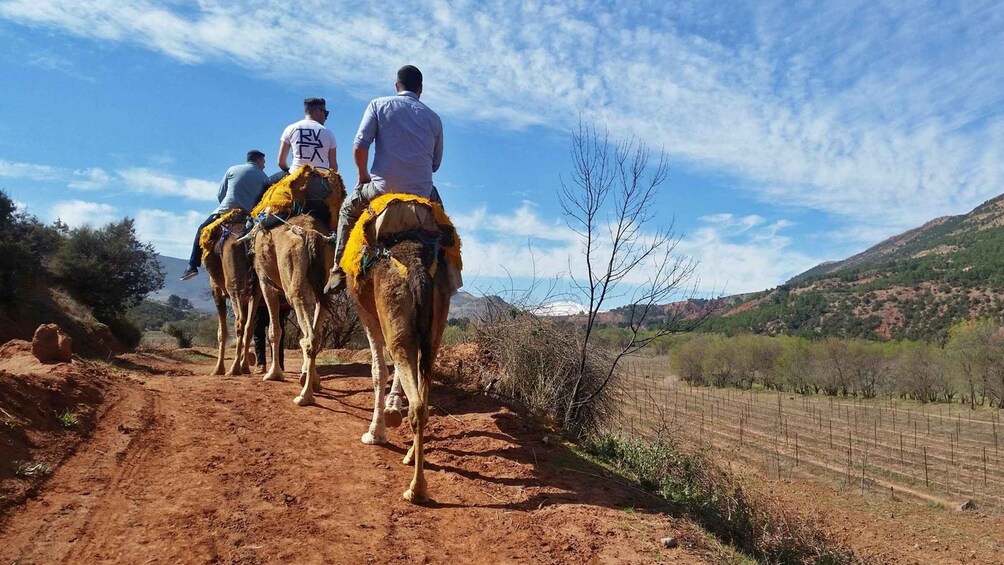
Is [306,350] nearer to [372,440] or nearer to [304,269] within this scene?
[304,269]

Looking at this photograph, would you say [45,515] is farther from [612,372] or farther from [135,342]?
[135,342]

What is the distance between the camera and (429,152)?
578 cm

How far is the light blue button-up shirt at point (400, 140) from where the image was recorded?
5551 millimetres

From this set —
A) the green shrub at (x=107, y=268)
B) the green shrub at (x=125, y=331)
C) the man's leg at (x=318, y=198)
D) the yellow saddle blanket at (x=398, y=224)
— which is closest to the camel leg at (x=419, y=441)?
the yellow saddle blanket at (x=398, y=224)

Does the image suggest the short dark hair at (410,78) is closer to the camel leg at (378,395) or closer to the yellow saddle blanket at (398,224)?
the yellow saddle blanket at (398,224)

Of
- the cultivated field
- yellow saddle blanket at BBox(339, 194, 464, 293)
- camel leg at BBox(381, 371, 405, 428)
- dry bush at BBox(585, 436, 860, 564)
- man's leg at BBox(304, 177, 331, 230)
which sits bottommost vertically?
the cultivated field

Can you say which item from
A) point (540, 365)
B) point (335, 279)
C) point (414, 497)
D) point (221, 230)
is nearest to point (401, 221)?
point (335, 279)

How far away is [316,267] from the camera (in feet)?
23.0

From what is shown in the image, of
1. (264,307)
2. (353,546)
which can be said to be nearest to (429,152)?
(353,546)

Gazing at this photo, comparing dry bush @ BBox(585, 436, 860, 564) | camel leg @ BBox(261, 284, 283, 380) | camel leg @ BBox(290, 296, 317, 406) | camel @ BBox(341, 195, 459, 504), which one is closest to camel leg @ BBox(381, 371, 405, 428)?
camel @ BBox(341, 195, 459, 504)

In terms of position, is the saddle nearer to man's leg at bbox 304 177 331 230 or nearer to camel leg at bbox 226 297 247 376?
camel leg at bbox 226 297 247 376

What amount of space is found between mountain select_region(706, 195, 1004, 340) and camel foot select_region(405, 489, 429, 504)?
80030mm

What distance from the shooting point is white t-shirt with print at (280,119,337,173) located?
Result: 834cm

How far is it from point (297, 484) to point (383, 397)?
1.35 meters
